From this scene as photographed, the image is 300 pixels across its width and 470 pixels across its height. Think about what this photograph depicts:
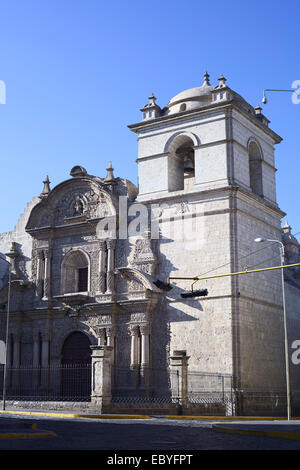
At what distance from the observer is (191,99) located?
27.7 metres

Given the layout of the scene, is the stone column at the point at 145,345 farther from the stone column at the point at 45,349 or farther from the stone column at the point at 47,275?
the stone column at the point at 47,275

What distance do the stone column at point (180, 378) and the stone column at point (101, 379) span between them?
8.14ft

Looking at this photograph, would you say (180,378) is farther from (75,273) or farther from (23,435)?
(23,435)

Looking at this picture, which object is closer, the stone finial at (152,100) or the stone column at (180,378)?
the stone column at (180,378)

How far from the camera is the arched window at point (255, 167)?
92.1 ft

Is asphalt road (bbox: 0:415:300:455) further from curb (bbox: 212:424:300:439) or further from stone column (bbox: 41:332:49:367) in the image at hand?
stone column (bbox: 41:332:49:367)

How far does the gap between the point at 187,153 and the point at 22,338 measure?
1188 cm

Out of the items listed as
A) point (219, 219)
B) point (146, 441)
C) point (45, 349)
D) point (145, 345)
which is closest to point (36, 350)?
point (45, 349)

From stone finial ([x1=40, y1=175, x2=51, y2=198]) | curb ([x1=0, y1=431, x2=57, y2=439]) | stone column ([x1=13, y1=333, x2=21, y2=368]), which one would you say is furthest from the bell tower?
curb ([x1=0, y1=431, x2=57, y2=439])

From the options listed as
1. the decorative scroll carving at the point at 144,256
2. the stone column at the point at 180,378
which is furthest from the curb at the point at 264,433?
the decorative scroll carving at the point at 144,256

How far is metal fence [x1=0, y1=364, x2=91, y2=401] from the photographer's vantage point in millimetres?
27109

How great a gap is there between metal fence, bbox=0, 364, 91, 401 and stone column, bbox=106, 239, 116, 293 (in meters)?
3.62
